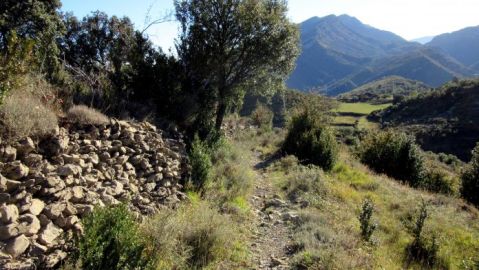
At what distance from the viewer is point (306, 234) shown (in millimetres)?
7941

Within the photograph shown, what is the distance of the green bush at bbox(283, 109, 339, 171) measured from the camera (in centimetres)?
1695

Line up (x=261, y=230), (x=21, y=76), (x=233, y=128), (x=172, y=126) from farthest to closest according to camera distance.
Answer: (x=233, y=128) → (x=172, y=126) → (x=261, y=230) → (x=21, y=76)

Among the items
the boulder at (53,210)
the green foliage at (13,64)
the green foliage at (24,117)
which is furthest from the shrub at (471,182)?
the green foliage at (13,64)

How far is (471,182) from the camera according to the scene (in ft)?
61.8

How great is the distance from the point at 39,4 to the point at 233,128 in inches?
593

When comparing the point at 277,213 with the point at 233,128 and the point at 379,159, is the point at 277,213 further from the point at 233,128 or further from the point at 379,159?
the point at 233,128

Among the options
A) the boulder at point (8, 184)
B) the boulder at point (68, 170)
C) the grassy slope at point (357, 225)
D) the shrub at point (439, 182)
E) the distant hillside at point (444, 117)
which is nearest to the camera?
the boulder at point (8, 184)

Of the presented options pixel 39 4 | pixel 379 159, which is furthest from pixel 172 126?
pixel 39 4

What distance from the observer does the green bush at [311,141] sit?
16953 millimetres

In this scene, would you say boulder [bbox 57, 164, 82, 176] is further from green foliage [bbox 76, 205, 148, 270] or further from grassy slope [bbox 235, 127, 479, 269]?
grassy slope [bbox 235, 127, 479, 269]

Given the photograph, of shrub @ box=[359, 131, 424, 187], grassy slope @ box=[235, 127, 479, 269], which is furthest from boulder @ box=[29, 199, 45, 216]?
shrub @ box=[359, 131, 424, 187]

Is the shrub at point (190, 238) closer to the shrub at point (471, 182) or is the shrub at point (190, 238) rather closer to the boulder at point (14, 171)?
A: the boulder at point (14, 171)

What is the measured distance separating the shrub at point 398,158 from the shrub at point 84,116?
17.5 meters

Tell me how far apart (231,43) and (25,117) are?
997cm
